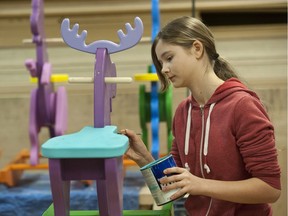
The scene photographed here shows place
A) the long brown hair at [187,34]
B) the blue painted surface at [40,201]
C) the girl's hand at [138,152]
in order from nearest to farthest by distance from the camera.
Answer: the long brown hair at [187,34], the girl's hand at [138,152], the blue painted surface at [40,201]

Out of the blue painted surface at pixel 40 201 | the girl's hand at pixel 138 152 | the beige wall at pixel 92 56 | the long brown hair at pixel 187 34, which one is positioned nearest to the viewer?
the long brown hair at pixel 187 34

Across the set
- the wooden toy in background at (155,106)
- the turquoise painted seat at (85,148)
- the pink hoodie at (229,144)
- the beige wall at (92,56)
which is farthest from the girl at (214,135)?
the beige wall at (92,56)

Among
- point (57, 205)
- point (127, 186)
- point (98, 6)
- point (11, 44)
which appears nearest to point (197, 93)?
point (57, 205)

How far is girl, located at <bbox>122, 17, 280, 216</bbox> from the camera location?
88 centimetres

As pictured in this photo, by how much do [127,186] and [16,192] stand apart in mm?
442

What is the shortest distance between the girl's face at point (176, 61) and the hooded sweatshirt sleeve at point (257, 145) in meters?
0.15

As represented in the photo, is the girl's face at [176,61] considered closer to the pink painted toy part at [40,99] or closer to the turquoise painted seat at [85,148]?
the turquoise painted seat at [85,148]

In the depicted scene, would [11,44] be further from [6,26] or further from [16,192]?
[16,192]

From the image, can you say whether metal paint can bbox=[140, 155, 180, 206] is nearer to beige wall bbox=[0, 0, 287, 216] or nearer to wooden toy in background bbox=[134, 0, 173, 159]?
wooden toy in background bbox=[134, 0, 173, 159]

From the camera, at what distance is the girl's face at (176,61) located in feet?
3.14

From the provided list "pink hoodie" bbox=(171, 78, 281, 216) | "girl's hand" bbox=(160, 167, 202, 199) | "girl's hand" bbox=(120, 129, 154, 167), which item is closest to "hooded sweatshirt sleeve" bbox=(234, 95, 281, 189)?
"pink hoodie" bbox=(171, 78, 281, 216)

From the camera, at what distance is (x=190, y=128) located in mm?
1027

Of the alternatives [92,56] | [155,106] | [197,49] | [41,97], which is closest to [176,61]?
[197,49]

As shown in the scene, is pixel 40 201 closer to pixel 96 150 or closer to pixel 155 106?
pixel 155 106
